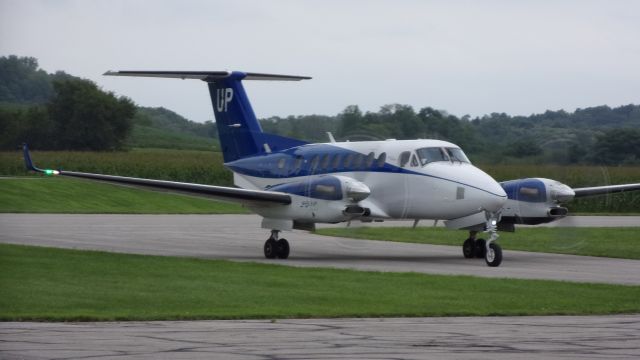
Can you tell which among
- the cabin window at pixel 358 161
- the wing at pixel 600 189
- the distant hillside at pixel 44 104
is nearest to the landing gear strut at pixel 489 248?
the wing at pixel 600 189

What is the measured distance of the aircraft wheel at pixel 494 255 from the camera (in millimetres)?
26172

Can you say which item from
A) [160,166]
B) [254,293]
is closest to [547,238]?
[254,293]

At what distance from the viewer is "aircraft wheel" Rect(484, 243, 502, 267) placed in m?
26.2

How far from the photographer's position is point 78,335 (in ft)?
44.7

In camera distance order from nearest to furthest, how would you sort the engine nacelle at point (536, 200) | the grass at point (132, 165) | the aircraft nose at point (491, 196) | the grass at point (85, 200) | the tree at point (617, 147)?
the aircraft nose at point (491, 196) → the engine nacelle at point (536, 200) → the tree at point (617, 147) → the grass at point (85, 200) → the grass at point (132, 165)

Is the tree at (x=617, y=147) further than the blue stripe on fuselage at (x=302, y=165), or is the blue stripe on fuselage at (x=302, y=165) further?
the tree at (x=617, y=147)

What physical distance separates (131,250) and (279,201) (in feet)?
14.4

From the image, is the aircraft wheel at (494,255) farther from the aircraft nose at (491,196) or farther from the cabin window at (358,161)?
the cabin window at (358,161)

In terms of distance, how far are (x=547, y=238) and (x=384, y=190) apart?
1079 cm

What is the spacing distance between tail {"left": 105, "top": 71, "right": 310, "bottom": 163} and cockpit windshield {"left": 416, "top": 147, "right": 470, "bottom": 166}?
513 cm

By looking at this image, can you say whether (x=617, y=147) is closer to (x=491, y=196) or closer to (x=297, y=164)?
(x=491, y=196)

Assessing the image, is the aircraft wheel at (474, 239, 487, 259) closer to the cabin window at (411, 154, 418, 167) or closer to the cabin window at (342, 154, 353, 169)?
the cabin window at (411, 154, 418, 167)

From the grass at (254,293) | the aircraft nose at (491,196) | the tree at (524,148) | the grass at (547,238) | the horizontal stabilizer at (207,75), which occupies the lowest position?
the grass at (254,293)

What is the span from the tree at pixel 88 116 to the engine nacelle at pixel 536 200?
37.8m
